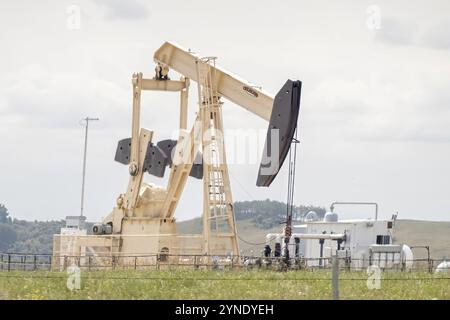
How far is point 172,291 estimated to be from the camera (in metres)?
23.2

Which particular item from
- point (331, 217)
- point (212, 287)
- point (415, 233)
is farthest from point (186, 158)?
point (415, 233)

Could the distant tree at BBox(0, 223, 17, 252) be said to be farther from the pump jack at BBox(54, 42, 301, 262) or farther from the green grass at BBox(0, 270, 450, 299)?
the green grass at BBox(0, 270, 450, 299)

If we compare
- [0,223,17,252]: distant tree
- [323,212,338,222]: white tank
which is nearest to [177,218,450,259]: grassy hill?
[0,223,17,252]: distant tree

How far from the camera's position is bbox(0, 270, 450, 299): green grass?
22.5 meters

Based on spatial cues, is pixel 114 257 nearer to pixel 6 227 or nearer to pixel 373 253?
pixel 373 253

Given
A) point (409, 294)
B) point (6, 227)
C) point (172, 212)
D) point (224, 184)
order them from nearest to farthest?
point (409, 294) < point (224, 184) < point (172, 212) < point (6, 227)

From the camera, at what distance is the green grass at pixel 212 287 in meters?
22.5

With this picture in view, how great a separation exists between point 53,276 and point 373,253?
56.1 feet

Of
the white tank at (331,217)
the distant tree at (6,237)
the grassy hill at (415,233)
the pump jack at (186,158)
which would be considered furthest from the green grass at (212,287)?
the distant tree at (6,237)

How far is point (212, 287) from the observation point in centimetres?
2377

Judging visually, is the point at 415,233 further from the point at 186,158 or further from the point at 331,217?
the point at 186,158

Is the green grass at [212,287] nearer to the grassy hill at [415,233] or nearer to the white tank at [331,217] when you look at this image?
the white tank at [331,217]
